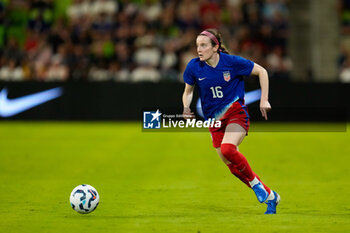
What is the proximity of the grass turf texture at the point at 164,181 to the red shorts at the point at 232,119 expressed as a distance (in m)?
0.89

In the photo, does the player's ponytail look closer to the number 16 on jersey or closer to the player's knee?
the number 16 on jersey

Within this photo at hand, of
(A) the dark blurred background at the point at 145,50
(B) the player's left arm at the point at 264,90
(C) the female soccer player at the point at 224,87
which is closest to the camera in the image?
(B) the player's left arm at the point at 264,90

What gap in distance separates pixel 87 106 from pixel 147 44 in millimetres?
2686

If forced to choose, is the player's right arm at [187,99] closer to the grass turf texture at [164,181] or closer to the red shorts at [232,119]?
the red shorts at [232,119]

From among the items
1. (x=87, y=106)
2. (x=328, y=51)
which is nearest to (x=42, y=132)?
(x=87, y=106)

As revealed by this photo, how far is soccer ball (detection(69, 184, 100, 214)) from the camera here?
25.2 ft

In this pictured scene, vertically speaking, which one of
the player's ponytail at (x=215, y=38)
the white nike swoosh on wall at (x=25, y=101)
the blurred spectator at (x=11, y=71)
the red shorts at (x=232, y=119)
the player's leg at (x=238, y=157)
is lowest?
the white nike swoosh on wall at (x=25, y=101)

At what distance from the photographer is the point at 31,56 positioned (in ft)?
72.4

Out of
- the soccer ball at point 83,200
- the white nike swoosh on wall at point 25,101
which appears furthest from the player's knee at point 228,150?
the white nike swoosh on wall at point 25,101

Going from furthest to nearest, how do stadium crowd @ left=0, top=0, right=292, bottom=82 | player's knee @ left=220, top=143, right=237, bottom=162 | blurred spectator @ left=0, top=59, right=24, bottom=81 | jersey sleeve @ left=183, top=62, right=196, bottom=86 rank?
blurred spectator @ left=0, top=59, right=24, bottom=81
stadium crowd @ left=0, top=0, right=292, bottom=82
jersey sleeve @ left=183, top=62, right=196, bottom=86
player's knee @ left=220, top=143, right=237, bottom=162

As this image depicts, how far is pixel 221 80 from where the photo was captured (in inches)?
317

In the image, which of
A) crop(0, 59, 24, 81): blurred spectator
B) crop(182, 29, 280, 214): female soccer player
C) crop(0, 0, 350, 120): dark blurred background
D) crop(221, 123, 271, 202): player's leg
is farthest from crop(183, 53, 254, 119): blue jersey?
crop(0, 59, 24, 81): blurred spectator

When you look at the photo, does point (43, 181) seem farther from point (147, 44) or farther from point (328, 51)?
point (328, 51)

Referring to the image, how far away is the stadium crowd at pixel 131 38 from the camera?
2141 centimetres
